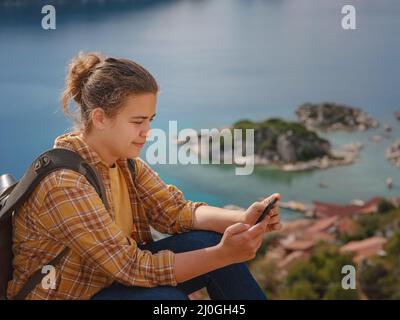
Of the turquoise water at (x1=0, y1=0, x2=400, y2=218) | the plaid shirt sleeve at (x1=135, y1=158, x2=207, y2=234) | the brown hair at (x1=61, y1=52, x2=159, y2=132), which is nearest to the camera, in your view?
the brown hair at (x1=61, y1=52, x2=159, y2=132)

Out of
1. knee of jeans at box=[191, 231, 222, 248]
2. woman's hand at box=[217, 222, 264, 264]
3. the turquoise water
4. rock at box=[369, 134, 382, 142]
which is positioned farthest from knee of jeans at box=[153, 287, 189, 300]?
rock at box=[369, 134, 382, 142]

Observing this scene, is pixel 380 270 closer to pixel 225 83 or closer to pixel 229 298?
pixel 225 83

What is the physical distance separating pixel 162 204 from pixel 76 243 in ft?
1.41

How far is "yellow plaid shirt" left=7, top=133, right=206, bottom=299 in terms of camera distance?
5.95 ft

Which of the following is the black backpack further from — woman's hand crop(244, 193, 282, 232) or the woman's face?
woman's hand crop(244, 193, 282, 232)

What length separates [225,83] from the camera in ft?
11.5

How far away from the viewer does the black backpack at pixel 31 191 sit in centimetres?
183

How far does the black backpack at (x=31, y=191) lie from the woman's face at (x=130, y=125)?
0.11 meters

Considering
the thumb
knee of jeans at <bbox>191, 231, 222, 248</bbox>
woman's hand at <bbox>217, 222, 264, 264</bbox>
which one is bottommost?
knee of jeans at <bbox>191, 231, 222, 248</bbox>

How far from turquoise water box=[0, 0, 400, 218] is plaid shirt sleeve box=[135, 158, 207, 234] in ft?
4.02

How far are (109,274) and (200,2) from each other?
191 cm

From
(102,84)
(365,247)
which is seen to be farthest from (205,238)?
(365,247)

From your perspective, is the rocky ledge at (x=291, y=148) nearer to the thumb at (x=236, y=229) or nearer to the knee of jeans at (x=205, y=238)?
the knee of jeans at (x=205, y=238)
